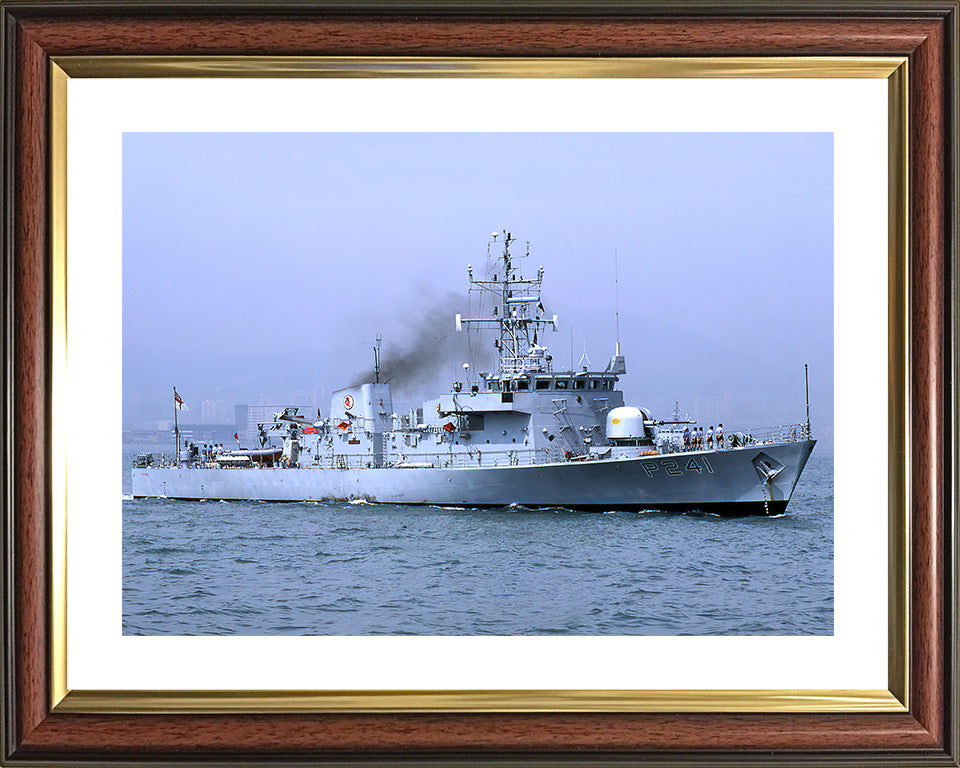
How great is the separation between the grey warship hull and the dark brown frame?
10.0 meters

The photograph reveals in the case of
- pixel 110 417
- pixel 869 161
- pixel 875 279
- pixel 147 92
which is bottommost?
pixel 110 417

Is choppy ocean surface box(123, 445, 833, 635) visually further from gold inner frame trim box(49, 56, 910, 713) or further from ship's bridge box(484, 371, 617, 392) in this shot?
ship's bridge box(484, 371, 617, 392)

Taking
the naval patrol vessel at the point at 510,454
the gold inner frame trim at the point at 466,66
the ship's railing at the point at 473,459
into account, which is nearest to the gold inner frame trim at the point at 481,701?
the gold inner frame trim at the point at 466,66

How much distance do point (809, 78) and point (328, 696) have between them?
1.52 metres

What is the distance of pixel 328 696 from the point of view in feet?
5.49

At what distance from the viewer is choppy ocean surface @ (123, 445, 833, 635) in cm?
582

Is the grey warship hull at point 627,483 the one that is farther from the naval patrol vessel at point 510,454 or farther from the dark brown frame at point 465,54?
the dark brown frame at point 465,54

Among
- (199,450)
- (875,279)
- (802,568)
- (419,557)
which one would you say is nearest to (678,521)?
(802,568)

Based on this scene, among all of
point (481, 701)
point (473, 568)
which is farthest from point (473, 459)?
point (481, 701)

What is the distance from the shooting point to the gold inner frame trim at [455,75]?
167cm

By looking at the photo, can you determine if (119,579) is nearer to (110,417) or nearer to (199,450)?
(110,417)

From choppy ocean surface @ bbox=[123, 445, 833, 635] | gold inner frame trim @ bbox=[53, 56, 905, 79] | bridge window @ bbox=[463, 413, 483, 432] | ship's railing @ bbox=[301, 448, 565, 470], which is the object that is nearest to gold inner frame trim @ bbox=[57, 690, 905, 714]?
gold inner frame trim @ bbox=[53, 56, 905, 79]

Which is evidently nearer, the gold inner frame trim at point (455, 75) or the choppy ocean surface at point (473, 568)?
the gold inner frame trim at point (455, 75)

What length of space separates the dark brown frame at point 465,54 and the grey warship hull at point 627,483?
10024 millimetres
